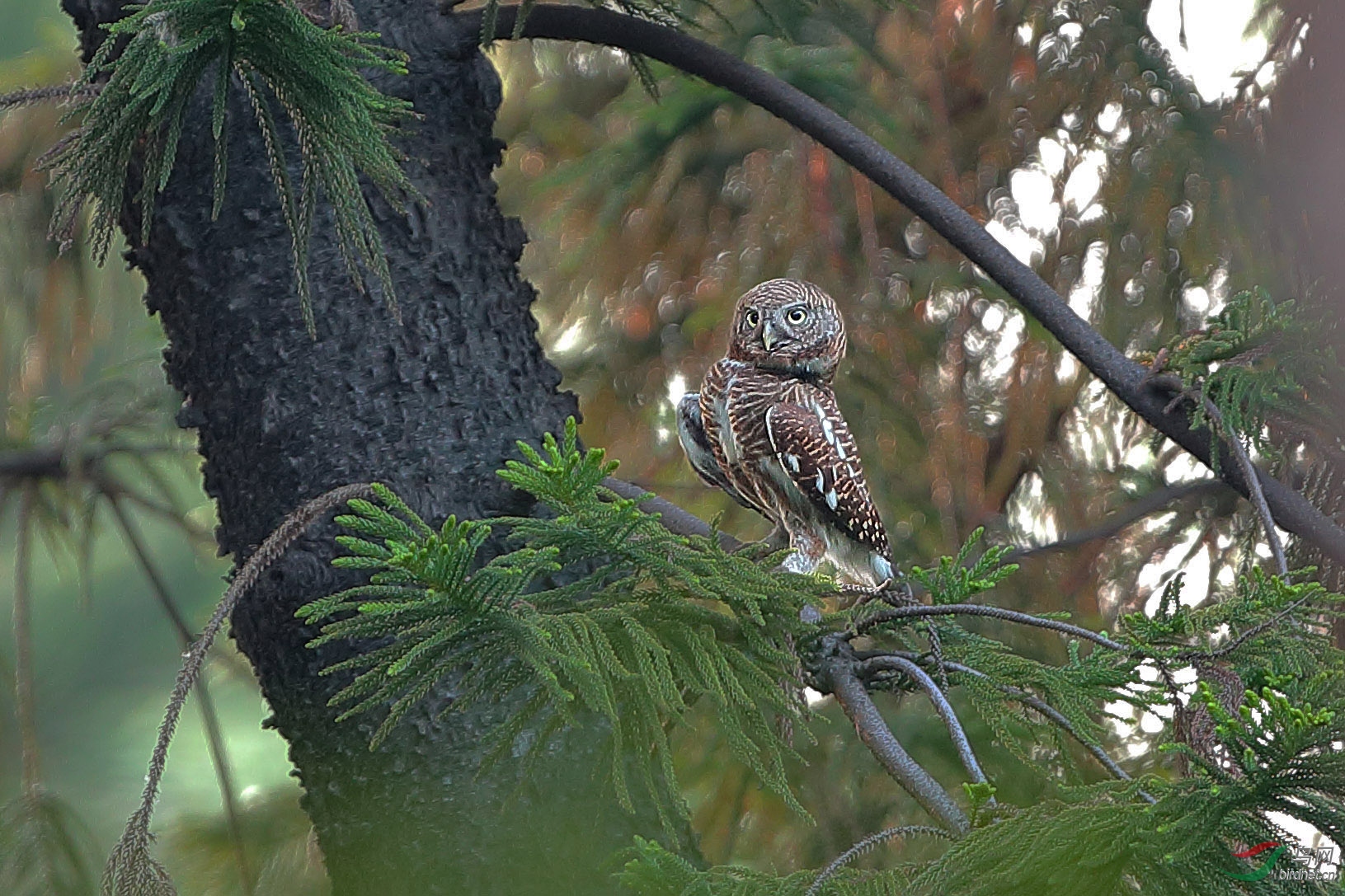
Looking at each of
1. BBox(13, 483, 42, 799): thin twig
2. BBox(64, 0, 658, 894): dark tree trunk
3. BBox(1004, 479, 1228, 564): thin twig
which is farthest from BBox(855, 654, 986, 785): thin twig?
BBox(13, 483, 42, 799): thin twig

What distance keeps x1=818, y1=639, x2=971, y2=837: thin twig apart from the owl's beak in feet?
2.79

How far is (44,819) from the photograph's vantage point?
195 centimetres

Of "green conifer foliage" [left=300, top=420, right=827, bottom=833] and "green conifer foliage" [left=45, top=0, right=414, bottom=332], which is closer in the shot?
"green conifer foliage" [left=300, top=420, right=827, bottom=833]

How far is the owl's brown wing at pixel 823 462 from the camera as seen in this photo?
2.13 metres

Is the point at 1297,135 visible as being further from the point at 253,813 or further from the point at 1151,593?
the point at 253,813

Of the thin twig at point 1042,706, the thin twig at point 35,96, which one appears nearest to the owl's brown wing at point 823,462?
the thin twig at point 1042,706

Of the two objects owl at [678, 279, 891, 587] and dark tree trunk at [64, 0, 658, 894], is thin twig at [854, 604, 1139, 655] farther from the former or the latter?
owl at [678, 279, 891, 587]

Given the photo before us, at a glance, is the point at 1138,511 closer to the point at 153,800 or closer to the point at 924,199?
the point at 924,199

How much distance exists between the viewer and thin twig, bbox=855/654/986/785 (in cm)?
116

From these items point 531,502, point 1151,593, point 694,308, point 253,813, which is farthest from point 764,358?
point 253,813

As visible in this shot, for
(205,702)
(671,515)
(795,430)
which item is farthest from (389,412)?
(795,430)

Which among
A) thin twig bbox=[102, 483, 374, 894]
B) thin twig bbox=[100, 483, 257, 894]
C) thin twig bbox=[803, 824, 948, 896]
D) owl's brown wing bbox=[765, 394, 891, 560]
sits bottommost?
thin twig bbox=[803, 824, 948, 896]

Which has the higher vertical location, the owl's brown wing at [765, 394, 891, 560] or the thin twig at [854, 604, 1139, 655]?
the owl's brown wing at [765, 394, 891, 560]

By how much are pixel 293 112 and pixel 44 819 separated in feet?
3.91
